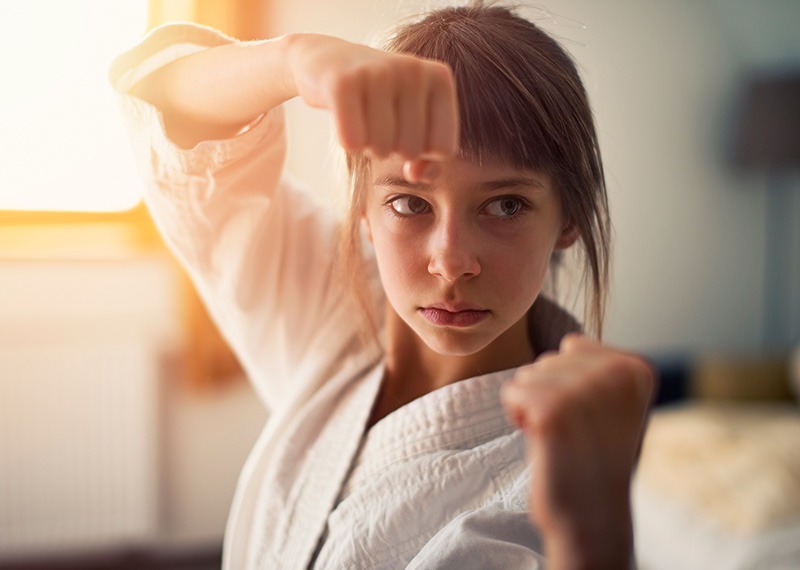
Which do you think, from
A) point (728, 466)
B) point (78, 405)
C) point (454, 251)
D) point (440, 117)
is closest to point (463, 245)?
point (454, 251)

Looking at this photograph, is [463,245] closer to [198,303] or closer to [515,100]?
[515,100]

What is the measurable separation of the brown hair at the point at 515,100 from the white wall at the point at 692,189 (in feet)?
2.69

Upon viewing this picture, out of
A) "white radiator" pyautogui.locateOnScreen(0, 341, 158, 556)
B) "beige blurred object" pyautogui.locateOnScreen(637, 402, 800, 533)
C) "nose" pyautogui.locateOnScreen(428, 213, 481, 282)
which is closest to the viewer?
"nose" pyautogui.locateOnScreen(428, 213, 481, 282)

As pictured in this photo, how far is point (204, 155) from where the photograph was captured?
0.38 meters

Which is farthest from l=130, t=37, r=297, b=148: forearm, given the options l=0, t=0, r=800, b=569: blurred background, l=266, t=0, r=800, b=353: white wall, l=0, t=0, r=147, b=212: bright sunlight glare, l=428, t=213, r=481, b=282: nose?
l=266, t=0, r=800, b=353: white wall

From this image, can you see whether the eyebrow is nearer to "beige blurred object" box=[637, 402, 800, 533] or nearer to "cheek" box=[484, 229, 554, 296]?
"cheek" box=[484, 229, 554, 296]

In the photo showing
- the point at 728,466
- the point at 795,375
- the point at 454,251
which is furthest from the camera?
the point at 795,375

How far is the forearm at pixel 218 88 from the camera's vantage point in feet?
0.93

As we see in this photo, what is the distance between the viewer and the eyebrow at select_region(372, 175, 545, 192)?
0.33m

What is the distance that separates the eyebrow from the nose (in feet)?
0.07

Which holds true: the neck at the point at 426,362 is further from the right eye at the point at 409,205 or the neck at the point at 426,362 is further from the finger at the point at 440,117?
the finger at the point at 440,117

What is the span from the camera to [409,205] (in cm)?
35

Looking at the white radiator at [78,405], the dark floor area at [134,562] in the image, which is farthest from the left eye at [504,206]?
the dark floor area at [134,562]

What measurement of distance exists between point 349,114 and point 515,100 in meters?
0.15
